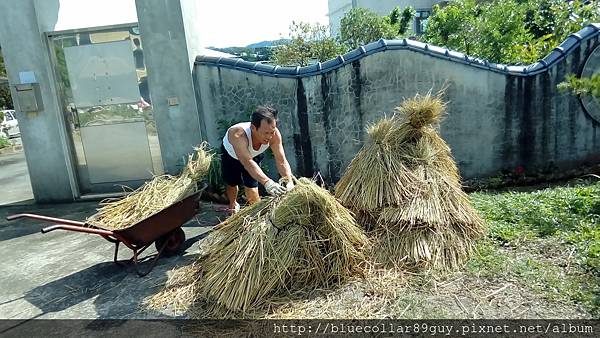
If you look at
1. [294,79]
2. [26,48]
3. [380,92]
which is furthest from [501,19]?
[26,48]

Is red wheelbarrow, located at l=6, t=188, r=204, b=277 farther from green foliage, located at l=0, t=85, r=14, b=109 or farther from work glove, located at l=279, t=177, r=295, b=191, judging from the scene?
green foliage, located at l=0, t=85, r=14, b=109

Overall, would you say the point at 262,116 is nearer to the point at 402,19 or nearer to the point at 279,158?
the point at 279,158

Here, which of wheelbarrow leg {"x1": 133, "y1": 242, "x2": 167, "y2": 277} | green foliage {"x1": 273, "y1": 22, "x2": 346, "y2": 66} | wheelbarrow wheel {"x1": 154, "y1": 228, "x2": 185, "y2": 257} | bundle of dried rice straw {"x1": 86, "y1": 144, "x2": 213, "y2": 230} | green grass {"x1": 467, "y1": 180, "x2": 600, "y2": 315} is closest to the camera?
green grass {"x1": 467, "y1": 180, "x2": 600, "y2": 315}

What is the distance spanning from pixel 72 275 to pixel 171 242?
3.25 ft

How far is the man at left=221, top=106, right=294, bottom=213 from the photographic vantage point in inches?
145

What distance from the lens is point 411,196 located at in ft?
12.2

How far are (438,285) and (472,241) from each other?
0.74 meters

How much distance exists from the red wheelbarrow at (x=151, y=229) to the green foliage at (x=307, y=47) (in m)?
8.18

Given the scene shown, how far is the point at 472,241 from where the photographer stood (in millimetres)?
3770

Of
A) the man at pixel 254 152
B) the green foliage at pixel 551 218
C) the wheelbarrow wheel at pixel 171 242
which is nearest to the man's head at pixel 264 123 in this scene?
the man at pixel 254 152

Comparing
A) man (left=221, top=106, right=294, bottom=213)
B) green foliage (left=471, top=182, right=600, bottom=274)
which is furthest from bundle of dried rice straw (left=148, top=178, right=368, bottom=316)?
green foliage (left=471, top=182, right=600, bottom=274)

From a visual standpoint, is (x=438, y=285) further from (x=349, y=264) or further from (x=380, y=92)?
(x=380, y=92)

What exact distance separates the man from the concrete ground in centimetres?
89

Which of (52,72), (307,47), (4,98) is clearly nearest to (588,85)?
(52,72)
